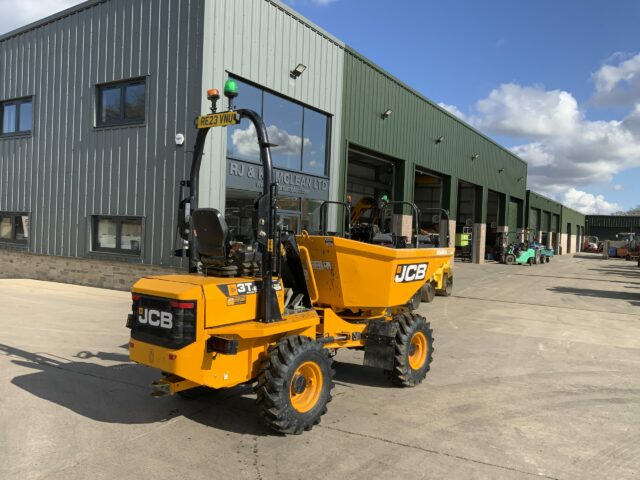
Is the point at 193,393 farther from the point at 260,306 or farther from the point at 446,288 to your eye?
the point at 446,288

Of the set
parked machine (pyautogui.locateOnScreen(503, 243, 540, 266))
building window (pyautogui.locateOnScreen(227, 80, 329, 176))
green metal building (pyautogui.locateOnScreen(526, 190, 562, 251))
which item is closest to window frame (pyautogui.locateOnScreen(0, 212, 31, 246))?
building window (pyautogui.locateOnScreen(227, 80, 329, 176))

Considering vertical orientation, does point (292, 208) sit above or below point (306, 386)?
above

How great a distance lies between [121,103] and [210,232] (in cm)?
1065

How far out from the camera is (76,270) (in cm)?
1440

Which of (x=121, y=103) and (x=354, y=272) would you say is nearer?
(x=354, y=272)

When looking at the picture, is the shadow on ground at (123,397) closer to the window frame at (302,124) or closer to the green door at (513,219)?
the window frame at (302,124)

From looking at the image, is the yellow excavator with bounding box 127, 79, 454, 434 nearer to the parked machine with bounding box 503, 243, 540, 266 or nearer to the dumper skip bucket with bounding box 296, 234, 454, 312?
the dumper skip bucket with bounding box 296, 234, 454, 312

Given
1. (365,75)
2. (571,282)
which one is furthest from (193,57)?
(571,282)

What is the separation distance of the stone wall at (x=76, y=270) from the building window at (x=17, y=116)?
12.6 ft

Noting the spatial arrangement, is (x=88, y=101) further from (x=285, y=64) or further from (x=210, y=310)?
(x=210, y=310)

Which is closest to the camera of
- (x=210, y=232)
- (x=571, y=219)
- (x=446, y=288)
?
(x=210, y=232)

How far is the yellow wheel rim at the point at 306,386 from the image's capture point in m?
4.63

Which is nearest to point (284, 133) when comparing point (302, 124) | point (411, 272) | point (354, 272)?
point (302, 124)

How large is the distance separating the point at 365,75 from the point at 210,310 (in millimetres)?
15159
